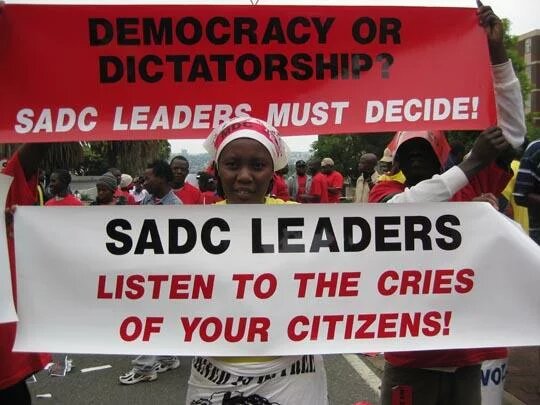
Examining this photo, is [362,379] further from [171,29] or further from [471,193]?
[171,29]

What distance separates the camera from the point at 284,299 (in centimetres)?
197

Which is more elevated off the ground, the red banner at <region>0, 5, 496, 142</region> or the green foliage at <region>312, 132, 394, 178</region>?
the green foliage at <region>312, 132, 394, 178</region>

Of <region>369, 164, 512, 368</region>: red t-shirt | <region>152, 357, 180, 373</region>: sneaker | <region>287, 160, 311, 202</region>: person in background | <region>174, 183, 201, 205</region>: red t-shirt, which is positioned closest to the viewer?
<region>369, 164, 512, 368</region>: red t-shirt

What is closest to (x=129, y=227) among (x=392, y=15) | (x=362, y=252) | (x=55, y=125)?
(x=55, y=125)

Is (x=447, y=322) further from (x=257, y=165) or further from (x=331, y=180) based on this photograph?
(x=331, y=180)

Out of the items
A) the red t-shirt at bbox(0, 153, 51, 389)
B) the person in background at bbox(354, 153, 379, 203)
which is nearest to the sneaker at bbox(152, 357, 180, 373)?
the red t-shirt at bbox(0, 153, 51, 389)

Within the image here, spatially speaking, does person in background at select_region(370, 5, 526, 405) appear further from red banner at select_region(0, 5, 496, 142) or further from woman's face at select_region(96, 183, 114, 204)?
woman's face at select_region(96, 183, 114, 204)

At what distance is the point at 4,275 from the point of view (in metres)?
2.01

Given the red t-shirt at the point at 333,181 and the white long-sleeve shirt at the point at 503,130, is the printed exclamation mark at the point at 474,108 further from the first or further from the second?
the red t-shirt at the point at 333,181

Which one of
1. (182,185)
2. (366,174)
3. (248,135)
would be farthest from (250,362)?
(366,174)

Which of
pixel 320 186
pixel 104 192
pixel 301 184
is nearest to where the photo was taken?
pixel 104 192

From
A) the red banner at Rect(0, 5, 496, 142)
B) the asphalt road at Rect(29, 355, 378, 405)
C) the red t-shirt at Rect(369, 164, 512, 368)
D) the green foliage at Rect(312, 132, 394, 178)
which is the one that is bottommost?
the asphalt road at Rect(29, 355, 378, 405)

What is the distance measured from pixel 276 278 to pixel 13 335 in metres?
1.14

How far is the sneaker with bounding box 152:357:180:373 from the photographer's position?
504cm
